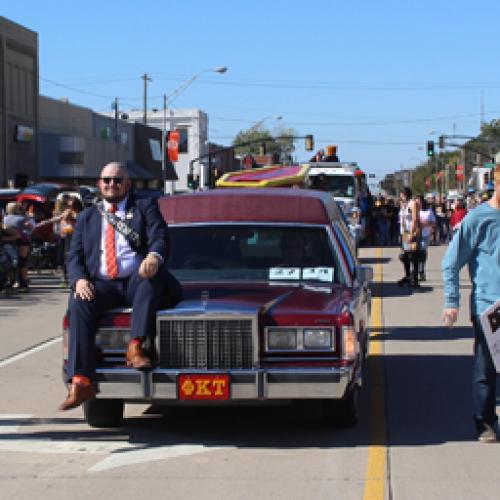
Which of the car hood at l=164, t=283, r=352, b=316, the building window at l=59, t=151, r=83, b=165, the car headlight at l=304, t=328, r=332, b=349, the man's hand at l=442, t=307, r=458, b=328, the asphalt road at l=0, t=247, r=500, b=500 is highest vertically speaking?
the building window at l=59, t=151, r=83, b=165

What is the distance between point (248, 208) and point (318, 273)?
3.10ft

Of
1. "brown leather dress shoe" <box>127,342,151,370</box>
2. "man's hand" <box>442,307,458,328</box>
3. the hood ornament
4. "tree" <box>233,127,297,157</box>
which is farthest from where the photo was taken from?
"tree" <box>233,127,297,157</box>

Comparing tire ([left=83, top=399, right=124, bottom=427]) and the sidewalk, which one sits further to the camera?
tire ([left=83, top=399, right=124, bottom=427])

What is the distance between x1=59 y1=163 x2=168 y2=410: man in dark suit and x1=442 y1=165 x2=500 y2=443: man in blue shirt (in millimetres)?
2029

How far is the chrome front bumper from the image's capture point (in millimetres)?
7199

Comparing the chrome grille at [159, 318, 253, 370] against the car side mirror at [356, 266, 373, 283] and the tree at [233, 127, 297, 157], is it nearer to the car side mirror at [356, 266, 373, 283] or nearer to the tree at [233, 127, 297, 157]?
the car side mirror at [356, 266, 373, 283]

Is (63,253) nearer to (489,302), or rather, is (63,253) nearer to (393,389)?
(393,389)

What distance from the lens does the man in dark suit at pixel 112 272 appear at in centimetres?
731

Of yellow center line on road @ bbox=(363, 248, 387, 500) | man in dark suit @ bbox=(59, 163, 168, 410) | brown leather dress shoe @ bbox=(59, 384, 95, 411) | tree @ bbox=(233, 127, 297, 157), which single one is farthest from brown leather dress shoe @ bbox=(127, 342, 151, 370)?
tree @ bbox=(233, 127, 297, 157)

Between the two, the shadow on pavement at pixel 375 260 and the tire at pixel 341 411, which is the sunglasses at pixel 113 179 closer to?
the tire at pixel 341 411

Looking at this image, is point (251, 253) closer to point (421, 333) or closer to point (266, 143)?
point (421, 333)

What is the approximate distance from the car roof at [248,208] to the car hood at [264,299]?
2.94ft

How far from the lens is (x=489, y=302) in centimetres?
742

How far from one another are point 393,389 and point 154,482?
368 cm
